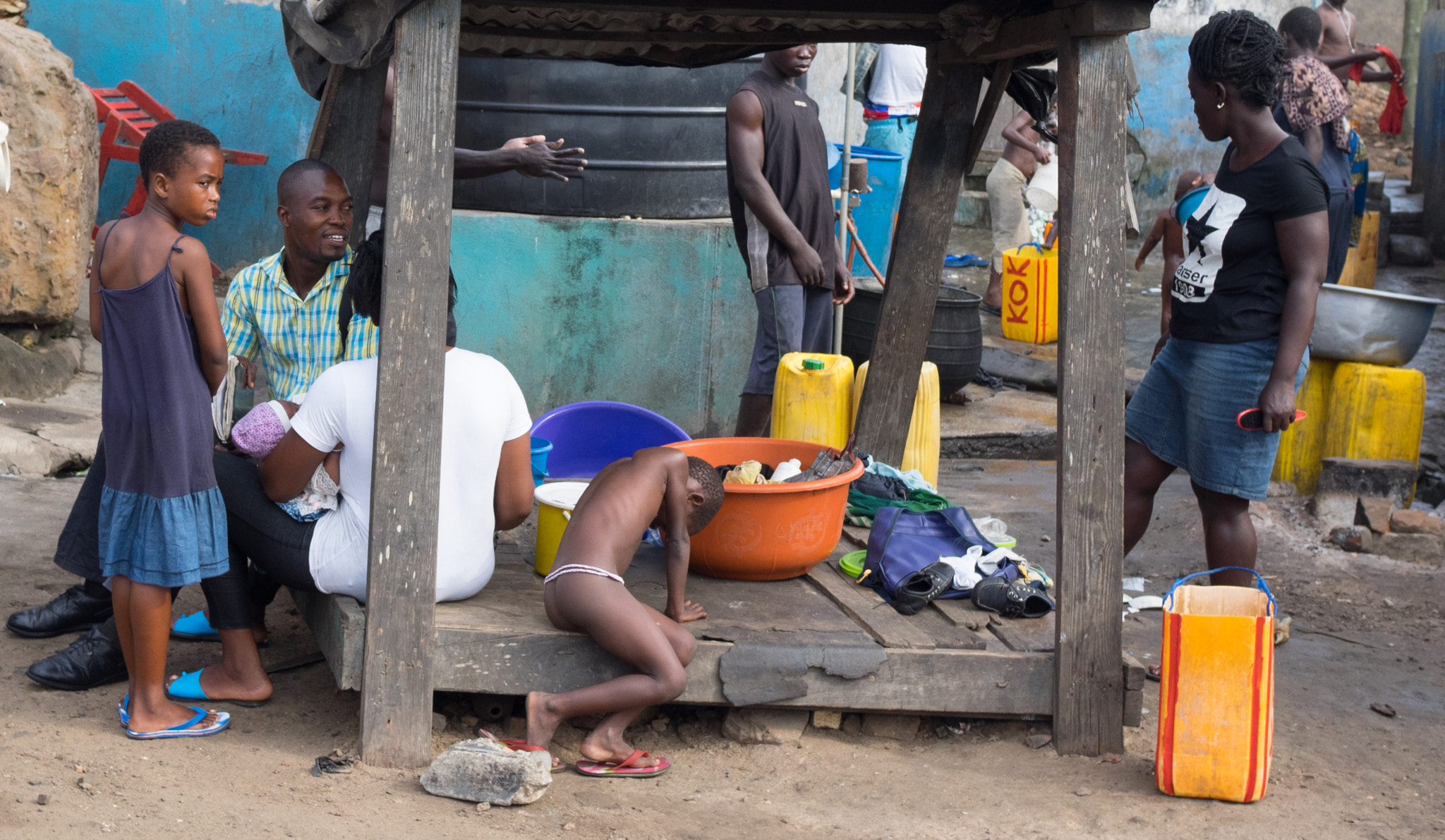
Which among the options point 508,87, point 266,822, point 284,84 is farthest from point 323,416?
point 284,84

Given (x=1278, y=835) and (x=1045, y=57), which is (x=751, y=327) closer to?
(x=1045, y=57)

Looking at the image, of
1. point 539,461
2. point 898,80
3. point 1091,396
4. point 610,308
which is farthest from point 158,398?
point 898,80

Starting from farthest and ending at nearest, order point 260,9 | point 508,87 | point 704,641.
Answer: point 260,9
point 508,87
point 704,641

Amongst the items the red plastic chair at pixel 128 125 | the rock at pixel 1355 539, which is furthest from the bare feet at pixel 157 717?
the red plastic chair at pixel 128 125

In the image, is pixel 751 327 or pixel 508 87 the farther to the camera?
pixel 751 327

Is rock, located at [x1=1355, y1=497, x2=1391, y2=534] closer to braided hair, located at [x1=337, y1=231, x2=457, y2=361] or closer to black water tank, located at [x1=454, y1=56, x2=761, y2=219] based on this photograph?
black water tank, located at [x1=454, y1=56, x2=761, y2=219]

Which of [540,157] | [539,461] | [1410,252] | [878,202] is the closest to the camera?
[539,461]

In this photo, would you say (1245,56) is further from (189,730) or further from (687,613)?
(189,730)

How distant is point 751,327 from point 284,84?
424 centimetres

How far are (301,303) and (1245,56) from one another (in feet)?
9.22

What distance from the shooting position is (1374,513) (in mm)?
5668

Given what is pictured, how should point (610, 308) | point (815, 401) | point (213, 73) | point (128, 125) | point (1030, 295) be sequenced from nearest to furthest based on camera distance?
1. point (815, 401)
2. point (610, 308)
3. point (128, 125)
4. point (213, 73)
5. point (1030, 295)

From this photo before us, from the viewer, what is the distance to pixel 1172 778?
10.9ft

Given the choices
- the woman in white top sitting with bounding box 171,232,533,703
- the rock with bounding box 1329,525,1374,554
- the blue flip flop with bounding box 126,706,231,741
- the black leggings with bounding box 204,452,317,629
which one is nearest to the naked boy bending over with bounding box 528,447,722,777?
the woman in white top sitting with bounding box 171,232,533,703
